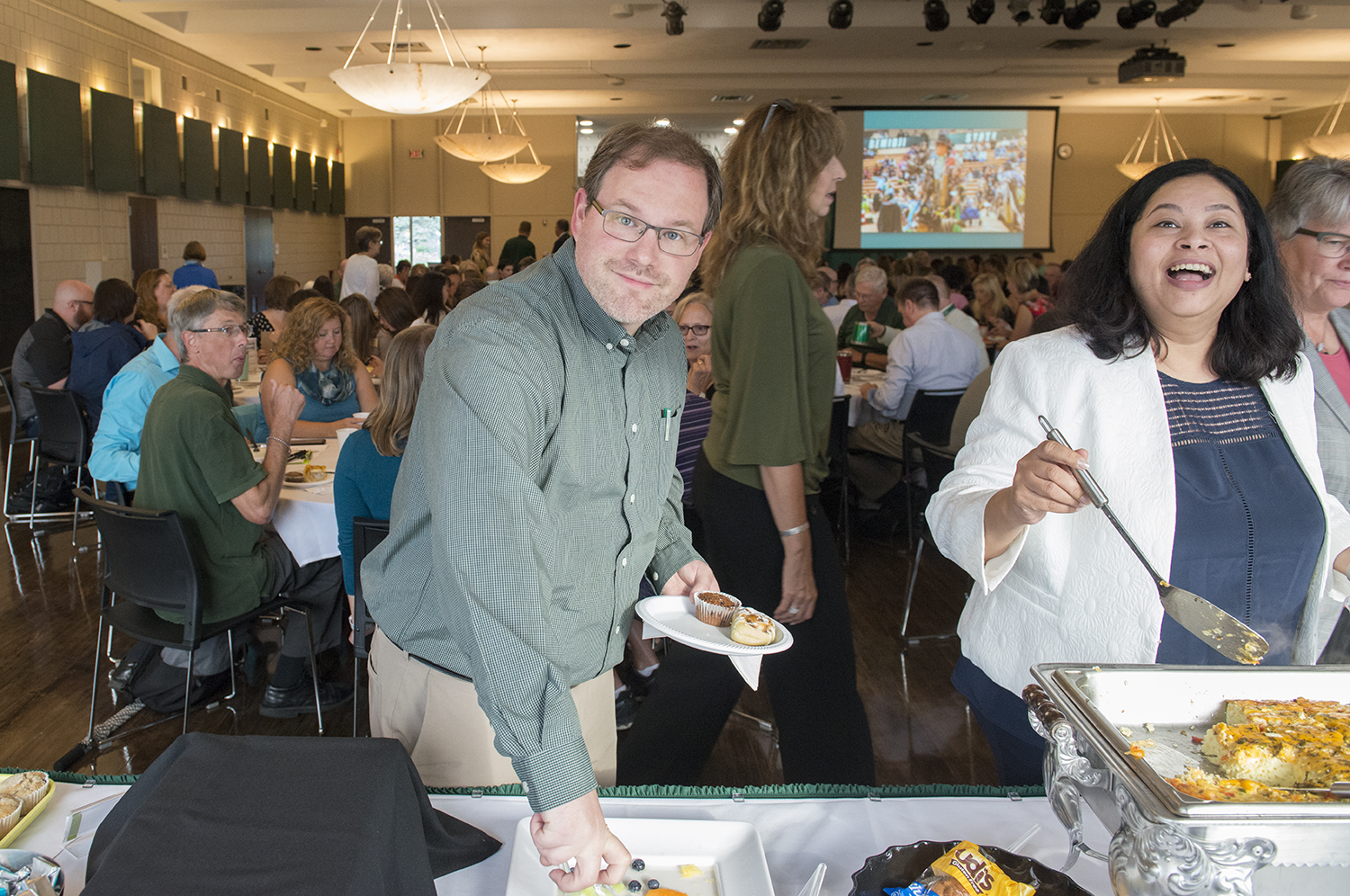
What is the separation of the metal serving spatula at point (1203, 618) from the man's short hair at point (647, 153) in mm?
555

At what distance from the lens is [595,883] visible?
99 centimetres

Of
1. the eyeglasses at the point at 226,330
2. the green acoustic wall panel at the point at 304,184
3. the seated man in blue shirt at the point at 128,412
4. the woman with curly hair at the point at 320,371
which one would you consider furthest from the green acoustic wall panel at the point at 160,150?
the eyeglasses at the point at 226,330

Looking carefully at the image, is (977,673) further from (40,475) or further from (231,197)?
(231,197)

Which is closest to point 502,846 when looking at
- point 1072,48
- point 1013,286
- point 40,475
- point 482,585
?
point 482,585

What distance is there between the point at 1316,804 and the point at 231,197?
1326 centimetres

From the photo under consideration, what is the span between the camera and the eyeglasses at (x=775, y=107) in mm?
1906

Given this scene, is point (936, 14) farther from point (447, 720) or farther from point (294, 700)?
point (447, 720)

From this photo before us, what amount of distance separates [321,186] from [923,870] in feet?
54.3

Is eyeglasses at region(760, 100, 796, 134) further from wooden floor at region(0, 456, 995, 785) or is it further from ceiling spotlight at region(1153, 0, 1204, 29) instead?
ceiling spotlight at region(1153, 0, 1204, 29)

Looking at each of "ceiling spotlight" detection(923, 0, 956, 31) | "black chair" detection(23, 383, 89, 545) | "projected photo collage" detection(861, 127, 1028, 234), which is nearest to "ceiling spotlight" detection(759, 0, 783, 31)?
"ceiling spotlight" detection(923, 0, 956, 31)

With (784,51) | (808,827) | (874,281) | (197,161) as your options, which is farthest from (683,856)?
(197,161)

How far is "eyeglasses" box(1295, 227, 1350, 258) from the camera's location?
6.01ft

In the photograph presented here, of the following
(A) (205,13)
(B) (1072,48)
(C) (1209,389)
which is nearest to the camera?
(C) (1209,389)

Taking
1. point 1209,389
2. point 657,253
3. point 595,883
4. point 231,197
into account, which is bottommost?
point 595,883
